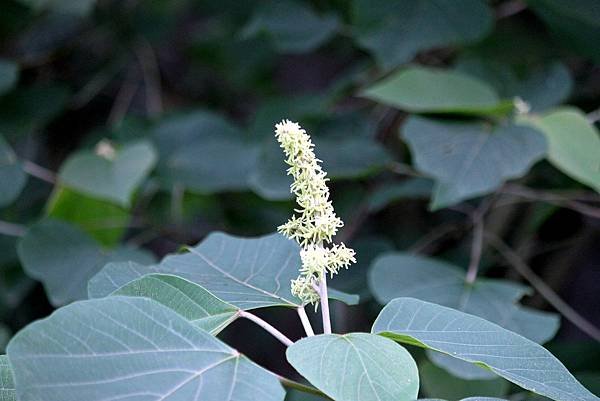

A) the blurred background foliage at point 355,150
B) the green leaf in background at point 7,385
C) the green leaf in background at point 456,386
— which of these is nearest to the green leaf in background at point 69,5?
the blurred background foliage at point 355,150

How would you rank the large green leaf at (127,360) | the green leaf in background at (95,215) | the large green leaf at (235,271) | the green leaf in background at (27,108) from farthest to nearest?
1. the green leaf in background at (27,108)
2. the green leaf in background at (95,215)
3. the large green leaf at (235,271)
4. the large green leaf at (127,360)

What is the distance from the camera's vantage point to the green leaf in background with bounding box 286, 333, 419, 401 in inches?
15.6

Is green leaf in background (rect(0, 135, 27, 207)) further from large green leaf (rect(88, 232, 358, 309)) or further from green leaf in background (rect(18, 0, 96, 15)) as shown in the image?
large green leaf (rect(88, 232, 358, 309))

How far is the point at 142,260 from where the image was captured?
3.55 ft

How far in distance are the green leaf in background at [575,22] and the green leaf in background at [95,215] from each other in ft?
2.55

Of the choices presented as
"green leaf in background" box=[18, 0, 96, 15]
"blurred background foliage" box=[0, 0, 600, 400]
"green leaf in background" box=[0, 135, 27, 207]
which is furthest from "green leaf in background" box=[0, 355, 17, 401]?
"green leaf in background" box=[18, 0, 96, 15]

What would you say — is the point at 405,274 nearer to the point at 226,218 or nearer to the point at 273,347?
the point at 226,218

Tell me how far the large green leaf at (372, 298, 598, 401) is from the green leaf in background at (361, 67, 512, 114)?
1.91 feet

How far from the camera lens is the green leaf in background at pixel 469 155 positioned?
94 cm

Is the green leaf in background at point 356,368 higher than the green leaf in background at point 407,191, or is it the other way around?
the green leaf in background at point 356,368

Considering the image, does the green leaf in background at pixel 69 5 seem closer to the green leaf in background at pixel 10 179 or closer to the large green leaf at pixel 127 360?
the green leaf in background at pixel 10 179

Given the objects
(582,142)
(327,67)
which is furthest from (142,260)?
(327,67)

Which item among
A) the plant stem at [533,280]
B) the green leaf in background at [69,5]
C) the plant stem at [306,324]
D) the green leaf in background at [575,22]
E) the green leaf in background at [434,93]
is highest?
the green leaf in background at [69,5]

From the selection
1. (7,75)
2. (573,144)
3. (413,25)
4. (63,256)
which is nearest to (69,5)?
(7,75)
